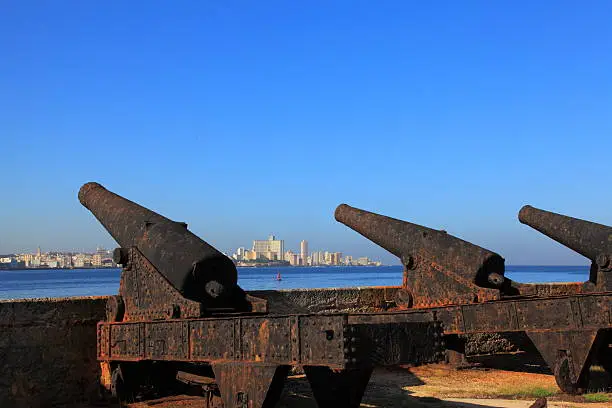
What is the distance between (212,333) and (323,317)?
1416 mm

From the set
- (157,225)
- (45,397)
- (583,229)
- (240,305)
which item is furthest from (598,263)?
(45,397)

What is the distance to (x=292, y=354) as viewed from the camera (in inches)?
243

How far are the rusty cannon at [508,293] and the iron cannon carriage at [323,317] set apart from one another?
0.05 ft

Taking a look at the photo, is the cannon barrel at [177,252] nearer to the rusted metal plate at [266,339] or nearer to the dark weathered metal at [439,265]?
the rusted metal plate at [266,339]

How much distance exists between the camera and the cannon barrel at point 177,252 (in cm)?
823

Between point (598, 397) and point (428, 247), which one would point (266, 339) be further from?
point (428, 247)

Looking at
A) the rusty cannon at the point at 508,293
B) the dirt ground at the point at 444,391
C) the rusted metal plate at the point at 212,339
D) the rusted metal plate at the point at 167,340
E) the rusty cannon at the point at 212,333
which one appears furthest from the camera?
the rusty cannon at the point at 508,293

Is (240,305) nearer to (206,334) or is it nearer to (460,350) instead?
(206,334)

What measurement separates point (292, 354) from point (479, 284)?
17.6ft

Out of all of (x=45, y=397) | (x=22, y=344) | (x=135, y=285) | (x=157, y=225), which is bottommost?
(x=45, y=397)

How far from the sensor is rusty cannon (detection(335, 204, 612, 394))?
9.29 meters

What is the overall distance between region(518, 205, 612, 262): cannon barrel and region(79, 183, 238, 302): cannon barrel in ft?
17.3

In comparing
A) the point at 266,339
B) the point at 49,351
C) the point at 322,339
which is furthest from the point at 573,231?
the point at 49,351

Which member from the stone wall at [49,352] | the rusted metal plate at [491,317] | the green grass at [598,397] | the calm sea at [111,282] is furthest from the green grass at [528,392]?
the calm sea at [111,282]
